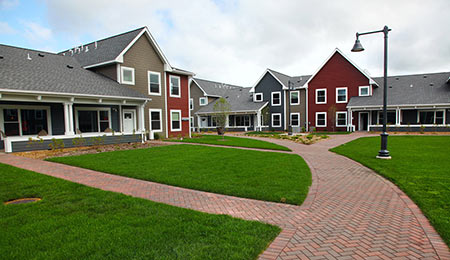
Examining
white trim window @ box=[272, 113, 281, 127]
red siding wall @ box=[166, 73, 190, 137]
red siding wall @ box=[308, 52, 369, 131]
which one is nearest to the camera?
red siding wall @ box=[166, 73, 190, 137]

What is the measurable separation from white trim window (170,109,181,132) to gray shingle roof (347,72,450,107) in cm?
1885

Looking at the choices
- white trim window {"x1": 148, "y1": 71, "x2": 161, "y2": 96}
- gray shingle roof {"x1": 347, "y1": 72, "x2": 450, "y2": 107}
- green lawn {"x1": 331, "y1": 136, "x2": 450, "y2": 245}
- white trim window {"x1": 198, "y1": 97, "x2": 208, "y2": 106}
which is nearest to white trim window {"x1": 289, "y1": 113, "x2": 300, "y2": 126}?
gray shingle roof {"x1": 347, "y1": 72, "x2": 450, "y2": 107}

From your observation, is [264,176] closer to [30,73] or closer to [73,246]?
[73,246]

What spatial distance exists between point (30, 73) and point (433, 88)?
120 ft

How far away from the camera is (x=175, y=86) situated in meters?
23.8

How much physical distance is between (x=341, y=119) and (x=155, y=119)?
21896 millimetres

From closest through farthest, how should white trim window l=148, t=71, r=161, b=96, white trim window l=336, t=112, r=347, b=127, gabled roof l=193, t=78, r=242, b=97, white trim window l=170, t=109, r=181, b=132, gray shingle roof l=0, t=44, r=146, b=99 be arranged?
1. gray shingle roof l=0, t=44, r=146, b=99
2. white trim window l=148, t=71, r=161, b=96
3. white trim window l=170, t=109, r=181, b=132
4. white trim window l=336, t=112, r=347, b=127
5. gabled roof l=193, t=78, r=242, b=97

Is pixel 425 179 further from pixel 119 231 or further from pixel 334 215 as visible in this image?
pixel 119 231

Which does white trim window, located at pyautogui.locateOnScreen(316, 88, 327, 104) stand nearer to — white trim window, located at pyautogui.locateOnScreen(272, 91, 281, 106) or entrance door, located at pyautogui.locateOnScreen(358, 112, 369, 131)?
entrance door, located at pyautogui.locateOnScreen(358, 112, 369, 131)

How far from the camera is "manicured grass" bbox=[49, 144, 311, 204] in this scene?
20.9ft

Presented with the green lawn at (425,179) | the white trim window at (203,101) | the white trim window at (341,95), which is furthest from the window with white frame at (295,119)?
the green lawn at (425,179)

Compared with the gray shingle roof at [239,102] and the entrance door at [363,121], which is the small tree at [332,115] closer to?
the entrance door at [363,121]

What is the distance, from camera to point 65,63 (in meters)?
18.9

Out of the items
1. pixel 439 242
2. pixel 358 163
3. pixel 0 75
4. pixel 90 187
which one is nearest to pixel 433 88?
pixel 358 163
